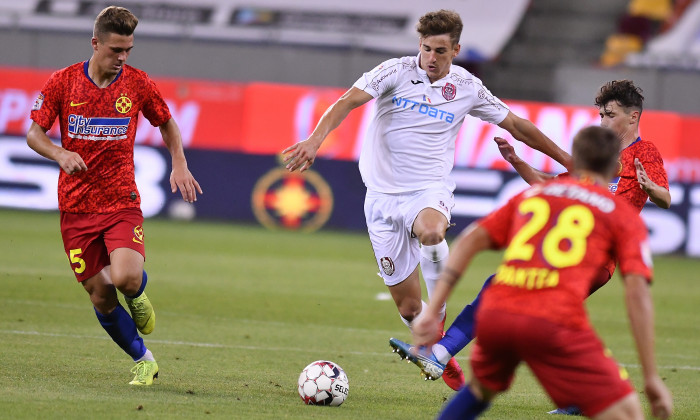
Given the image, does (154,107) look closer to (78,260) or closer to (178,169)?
(178,169)

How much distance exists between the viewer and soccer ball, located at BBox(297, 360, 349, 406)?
675cm

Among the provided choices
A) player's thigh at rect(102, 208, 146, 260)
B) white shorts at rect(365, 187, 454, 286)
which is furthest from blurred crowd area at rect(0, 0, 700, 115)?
player's thigh at rect(102, 208, 146, 260)

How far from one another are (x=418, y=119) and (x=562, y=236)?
128 inches

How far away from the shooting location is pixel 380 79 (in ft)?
24.4

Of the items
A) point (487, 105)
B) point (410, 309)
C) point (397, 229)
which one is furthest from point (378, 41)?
point (410, 309)

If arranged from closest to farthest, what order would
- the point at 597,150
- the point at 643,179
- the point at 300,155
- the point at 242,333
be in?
the point at 597,150, the point at 300,155, the point at 643,179, the point at 242,333

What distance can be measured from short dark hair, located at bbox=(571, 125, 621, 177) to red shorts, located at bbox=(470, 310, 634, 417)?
689mm

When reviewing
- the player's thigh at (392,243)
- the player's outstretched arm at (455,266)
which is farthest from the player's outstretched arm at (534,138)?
the player's outstretched arm at (455,266)

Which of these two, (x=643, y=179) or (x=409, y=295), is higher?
(x=643, y=179)

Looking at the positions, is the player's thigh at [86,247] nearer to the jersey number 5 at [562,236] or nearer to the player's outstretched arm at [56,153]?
the player's outstretched arm at [56,153]

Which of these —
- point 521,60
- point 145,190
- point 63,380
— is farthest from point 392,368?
point 521,60

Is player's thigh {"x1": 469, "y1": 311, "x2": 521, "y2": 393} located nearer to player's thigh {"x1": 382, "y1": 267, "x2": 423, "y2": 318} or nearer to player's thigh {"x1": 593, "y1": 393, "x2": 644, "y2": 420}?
player's thigh {"x1": 593, "y1": 393, "x2": 644, "y2": 420}

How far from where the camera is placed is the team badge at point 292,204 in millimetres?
18750

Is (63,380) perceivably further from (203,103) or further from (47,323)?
(203,103)
